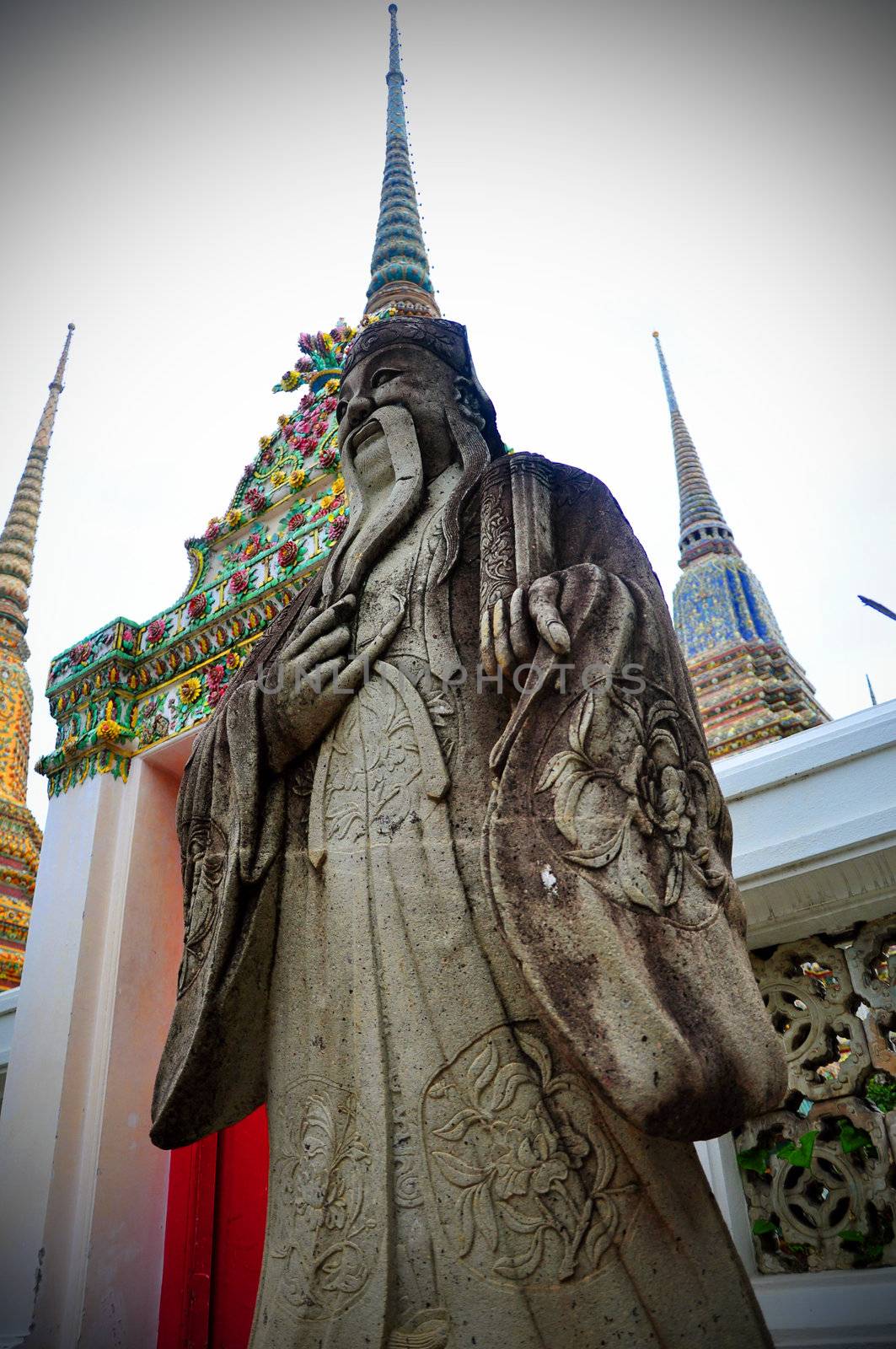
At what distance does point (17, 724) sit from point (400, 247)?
7.77 m

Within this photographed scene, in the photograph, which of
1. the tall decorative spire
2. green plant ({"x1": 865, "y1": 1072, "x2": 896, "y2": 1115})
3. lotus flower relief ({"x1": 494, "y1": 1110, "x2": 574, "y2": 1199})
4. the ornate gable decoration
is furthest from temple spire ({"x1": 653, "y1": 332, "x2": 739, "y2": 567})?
lotus flower relief ({"x1": 494, "y1": 1110, "x2": 574, "y2": 1199})

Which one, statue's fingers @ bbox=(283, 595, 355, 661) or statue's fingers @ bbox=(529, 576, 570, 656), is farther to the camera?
statue's fingers @ bbox=(283, 595, 355, 661)

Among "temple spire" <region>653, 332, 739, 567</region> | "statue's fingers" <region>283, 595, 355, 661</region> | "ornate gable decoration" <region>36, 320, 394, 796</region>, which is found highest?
"temple spire" <region>653, 332, 739, 567</region>

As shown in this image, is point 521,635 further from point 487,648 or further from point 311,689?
point 311,689

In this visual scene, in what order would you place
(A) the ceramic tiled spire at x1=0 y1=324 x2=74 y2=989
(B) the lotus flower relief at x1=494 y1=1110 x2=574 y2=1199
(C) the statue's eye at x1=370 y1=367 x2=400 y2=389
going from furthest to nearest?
(A) the ceramic tiled spire at x1=0 y1=324 x2=74 y2=989
(C) the statue's eye at x1=370 y1=367 x2=400 y2=389
(B) the lotus flower relief at x1=494 y1=1110 x2=574 y2=1199

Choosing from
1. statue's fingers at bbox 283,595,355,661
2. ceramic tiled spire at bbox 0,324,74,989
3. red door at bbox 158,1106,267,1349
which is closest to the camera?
statue's fingers at bbox 283,595,355,661

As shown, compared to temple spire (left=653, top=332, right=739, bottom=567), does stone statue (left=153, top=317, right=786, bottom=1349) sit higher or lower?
lower

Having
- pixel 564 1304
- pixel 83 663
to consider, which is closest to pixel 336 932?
pixel 564 1304

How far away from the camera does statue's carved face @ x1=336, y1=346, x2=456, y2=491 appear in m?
2.91

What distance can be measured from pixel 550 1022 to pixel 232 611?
431 centimetres

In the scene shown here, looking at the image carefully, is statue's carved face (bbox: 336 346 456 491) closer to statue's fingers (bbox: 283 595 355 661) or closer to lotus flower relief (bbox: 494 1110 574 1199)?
statue's fingers (bbox: 283 595 355 661)

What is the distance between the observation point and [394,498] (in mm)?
2738

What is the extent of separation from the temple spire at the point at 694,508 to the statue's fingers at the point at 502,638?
17.3 m

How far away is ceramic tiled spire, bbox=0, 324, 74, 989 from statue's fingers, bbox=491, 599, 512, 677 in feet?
28.8
